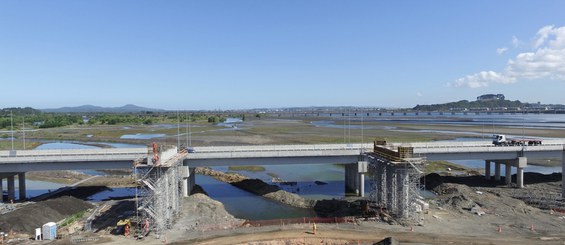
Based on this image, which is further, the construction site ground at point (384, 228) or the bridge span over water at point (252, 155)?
the bridge span over water at point (252, 155)

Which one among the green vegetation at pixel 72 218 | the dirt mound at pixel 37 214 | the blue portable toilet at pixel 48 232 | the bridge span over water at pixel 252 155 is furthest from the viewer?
the bridge span over water at pixel 252 155

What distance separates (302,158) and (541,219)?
27648 millimetres

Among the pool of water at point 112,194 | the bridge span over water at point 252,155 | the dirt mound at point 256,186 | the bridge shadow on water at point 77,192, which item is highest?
the bridge span over water at point 252,155

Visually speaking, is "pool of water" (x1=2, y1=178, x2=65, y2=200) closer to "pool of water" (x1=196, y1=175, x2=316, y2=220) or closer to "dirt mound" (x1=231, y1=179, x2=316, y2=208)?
"pool of water" (x1=196, y1=175, x2=316, y2=220)

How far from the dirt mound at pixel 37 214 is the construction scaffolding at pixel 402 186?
33856mm

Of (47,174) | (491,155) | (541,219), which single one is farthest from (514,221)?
(47,174)

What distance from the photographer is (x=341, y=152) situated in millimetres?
51969

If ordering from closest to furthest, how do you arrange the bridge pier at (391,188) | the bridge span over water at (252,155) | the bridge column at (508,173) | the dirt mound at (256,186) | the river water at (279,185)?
the bridge pier at (391,188), the river water at (279,185), the bridge span over water at (252,155), the dirt mound at (256,186), the bridge column at (508,173)

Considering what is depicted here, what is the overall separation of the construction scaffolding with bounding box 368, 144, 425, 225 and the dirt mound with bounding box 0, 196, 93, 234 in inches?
1333

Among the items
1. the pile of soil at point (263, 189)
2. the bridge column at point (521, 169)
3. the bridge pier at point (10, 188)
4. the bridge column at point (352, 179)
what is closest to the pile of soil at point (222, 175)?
the pile of soil at point (263, 189)

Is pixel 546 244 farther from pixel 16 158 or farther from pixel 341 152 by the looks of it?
pixel 16 158

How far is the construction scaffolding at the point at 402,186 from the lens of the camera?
3756cm

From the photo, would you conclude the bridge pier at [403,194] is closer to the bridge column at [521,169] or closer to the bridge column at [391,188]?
the bridge column at [391,188]

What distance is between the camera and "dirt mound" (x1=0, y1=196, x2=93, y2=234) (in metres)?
35.3
